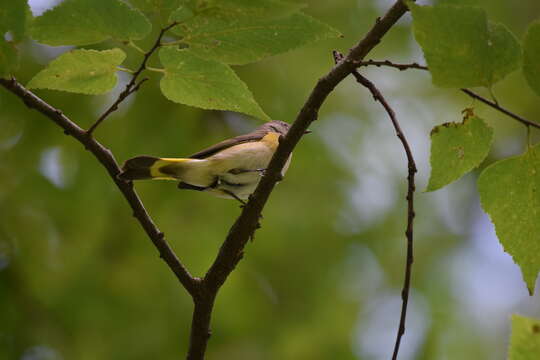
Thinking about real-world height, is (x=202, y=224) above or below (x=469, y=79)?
below

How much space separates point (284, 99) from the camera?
4.50m

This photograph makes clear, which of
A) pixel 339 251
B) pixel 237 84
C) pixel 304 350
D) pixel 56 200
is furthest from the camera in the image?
pixel 339 251

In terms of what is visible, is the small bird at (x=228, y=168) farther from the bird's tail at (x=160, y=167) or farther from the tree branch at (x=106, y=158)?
the tree branch at (x=106, y=158)

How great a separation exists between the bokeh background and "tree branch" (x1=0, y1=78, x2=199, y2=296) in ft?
6.64

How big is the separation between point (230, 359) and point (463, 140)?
3464 millimetres

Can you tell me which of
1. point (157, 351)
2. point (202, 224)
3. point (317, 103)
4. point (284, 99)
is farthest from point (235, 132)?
point (317, 103)

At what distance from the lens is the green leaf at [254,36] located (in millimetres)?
1557

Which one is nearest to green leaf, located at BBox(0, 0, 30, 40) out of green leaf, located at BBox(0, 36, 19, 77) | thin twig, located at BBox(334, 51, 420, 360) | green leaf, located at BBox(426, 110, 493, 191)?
green leaf, located at BBox(0, 36, 19, 77)

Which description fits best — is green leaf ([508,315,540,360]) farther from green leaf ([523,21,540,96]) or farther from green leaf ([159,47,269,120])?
green leaf ([159,47,269,120])

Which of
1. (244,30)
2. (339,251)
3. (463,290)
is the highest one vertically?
(244,30)

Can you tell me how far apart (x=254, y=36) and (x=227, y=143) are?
1908 millimetres

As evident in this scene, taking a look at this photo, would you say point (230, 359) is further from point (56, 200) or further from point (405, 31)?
point (405, 31)

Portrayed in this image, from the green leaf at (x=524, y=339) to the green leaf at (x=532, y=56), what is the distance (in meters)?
0.61

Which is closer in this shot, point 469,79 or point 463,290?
point 469,79
